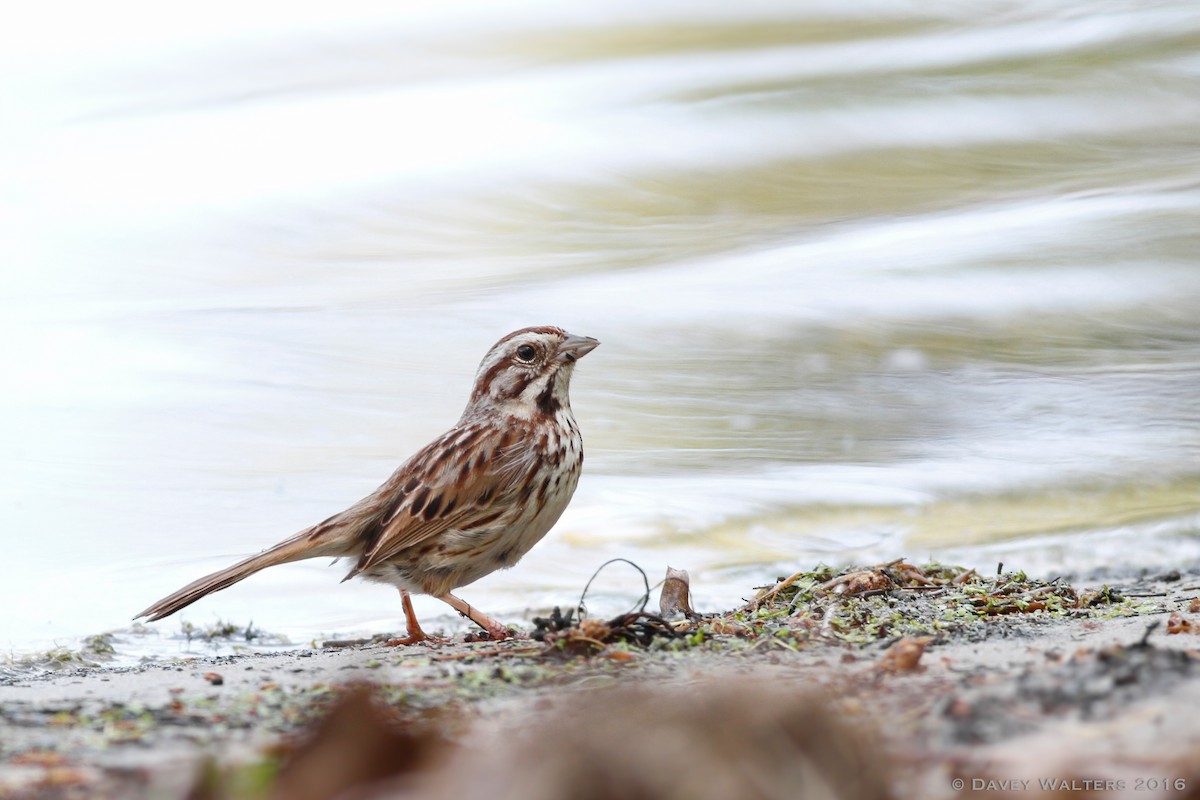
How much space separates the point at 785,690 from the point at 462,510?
97.2 inches

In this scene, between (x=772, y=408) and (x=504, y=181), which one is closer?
(x=772, y=408)

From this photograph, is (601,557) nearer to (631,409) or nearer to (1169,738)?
(631,409)

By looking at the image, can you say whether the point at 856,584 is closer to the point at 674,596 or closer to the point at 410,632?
the point at 674,596

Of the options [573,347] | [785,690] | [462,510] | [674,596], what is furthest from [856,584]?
[785,690]

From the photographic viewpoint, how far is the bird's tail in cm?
538

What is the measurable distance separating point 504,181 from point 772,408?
494 cm

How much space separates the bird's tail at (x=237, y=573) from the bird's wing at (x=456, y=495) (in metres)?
0.21

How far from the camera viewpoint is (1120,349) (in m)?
11.3

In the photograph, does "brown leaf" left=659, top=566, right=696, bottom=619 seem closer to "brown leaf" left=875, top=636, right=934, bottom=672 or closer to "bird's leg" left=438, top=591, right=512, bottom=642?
"bird's leg" left=438, top=591, right=512, bottom=642

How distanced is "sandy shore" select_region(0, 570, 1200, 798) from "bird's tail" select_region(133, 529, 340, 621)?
2.14 ft

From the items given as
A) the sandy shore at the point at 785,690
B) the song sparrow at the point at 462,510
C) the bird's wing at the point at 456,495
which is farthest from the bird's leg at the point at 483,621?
the sandy shore at the point at 785,690

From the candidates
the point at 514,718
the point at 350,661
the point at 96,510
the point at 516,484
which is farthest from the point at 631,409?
the point at 514,718

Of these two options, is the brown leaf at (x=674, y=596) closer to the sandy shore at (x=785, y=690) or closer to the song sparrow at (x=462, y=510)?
the sandy shore at (x=785, y=690)

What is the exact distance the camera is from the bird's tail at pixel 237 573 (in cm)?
538
